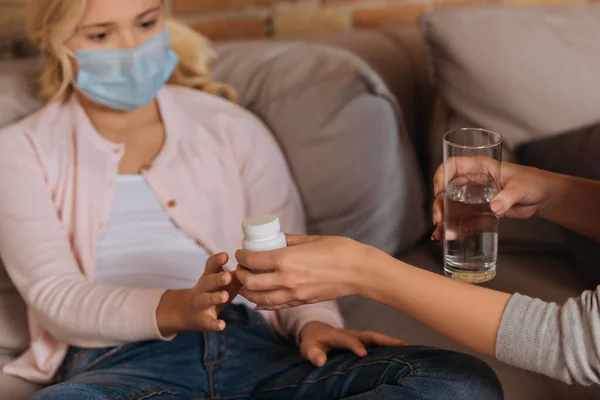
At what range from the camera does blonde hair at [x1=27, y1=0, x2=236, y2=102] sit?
123 centimetres

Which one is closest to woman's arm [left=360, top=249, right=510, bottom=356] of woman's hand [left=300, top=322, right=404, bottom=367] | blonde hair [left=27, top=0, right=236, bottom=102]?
woman's hand [left=300, top=322, right=404, bottom=367]

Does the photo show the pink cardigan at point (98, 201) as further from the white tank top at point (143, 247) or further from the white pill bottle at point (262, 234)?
the white pill bottle at point (262, 234)

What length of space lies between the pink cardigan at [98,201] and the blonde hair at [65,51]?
45 mm

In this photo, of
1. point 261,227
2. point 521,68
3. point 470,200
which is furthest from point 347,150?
point 261,227

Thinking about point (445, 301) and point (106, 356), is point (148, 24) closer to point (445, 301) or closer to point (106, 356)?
point (106, 356)

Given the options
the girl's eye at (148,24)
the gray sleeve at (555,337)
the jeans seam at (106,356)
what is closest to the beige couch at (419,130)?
the jeans seam at (106,356)

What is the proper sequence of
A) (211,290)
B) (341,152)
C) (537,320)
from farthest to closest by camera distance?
(341,152), (211,290), (537,320)

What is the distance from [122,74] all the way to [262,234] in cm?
53

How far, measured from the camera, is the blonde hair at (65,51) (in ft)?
4.02

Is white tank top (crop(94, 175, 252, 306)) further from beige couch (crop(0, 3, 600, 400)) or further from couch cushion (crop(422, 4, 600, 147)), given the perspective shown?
couch cushion (crop(422, 4, 600, 147))

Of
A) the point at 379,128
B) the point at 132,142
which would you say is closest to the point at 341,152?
the point at 379,128

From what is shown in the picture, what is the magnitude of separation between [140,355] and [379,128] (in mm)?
630

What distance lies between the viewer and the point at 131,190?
129cm

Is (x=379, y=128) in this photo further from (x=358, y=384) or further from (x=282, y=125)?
(x=358, y=384)
